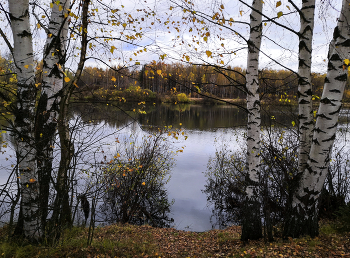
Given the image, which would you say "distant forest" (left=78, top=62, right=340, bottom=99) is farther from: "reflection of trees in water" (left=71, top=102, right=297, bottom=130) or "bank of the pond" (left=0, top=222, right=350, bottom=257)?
"bank of the pond" (left=0, top=222, right=350, bottom=257)

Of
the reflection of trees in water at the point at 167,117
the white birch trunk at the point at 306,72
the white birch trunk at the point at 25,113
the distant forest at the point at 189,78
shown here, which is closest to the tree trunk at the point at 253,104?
the distant forest at the point at 189,78

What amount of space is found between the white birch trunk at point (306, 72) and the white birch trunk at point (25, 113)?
4165mm

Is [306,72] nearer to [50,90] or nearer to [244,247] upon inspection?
[244,247]

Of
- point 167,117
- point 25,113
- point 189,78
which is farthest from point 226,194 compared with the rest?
point 167,117

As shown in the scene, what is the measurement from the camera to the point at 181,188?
39.7 feet

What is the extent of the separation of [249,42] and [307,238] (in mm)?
3514

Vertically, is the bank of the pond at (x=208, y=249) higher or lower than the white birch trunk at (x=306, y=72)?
lower

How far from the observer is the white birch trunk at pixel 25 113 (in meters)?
3.27

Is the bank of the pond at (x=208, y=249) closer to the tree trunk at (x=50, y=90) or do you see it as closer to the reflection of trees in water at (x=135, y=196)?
the tree trunk at (x=50, y=90)

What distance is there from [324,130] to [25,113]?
4.44m

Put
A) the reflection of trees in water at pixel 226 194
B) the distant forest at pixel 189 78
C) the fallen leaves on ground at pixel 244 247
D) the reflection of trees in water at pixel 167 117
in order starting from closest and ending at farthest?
the fallen leaves on ground at pixel 244 247, the distant forest at pixel 189 78, the reflection of trees in water at pixel 167 117, the reflection of trees in water at pixel 226 194

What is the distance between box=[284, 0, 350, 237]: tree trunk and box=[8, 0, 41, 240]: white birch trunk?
13.9 feet

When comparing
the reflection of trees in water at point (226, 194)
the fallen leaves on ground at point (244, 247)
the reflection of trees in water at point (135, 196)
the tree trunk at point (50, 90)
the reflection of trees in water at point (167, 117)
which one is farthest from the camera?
the reflection of trees in water at point (226, 194)

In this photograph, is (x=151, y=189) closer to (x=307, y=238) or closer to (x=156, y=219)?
(x=156, y=219)
